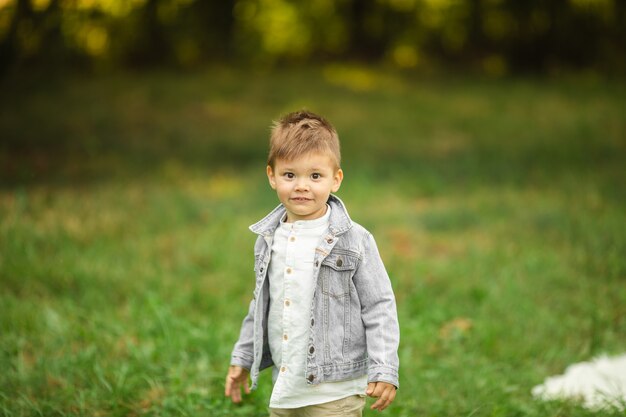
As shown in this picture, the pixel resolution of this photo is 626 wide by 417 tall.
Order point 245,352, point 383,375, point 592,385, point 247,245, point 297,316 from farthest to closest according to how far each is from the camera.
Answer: point 247,245 < point 592,385 < point 245,352 < point 297,316 < point 383,375

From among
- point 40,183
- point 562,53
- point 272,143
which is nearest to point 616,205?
point 272,143

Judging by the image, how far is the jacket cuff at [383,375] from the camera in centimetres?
239

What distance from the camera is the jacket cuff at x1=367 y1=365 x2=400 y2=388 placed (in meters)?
2.39

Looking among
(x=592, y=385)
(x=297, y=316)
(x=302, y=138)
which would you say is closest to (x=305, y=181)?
(x=302, y=138)

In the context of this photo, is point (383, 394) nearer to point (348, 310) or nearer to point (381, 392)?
point (381, 392)

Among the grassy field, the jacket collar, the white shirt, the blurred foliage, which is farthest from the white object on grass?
the blurred foliage

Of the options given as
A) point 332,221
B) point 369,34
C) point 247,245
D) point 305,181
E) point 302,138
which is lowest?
point 332,221

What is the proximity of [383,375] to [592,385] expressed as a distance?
195 cm

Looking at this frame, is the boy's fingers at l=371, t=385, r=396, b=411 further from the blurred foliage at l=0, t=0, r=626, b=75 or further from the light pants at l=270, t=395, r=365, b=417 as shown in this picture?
the blurred foliage at l=0, t=0, r=626, b=75

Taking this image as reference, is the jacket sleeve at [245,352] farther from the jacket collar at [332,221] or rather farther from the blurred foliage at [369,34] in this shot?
the blurred foliage at [369,34]

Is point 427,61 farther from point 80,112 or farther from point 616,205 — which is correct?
point 616,205

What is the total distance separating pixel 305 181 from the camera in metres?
2.44

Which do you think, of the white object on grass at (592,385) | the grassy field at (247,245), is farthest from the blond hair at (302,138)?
Result: the white object on grass at (592,385)

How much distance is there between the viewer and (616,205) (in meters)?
7.11
